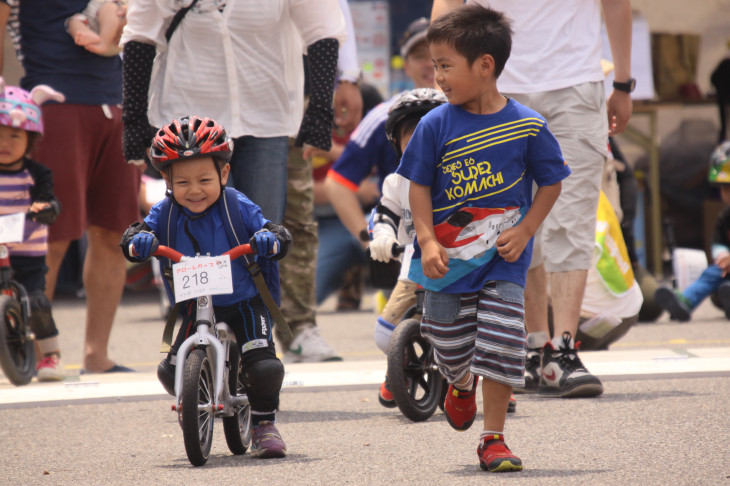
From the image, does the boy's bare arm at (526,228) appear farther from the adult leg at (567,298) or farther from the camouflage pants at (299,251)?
the camouflage pants at (299,251)

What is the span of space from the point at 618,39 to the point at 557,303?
3.81 feet

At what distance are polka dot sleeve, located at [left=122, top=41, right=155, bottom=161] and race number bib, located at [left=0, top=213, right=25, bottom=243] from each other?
45.2 inches

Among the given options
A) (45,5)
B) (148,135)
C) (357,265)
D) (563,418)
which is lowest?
(357,265)

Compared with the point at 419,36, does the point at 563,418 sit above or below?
below

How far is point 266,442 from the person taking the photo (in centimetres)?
393

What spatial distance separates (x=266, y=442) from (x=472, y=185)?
107 cm

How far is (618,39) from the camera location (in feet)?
17.0

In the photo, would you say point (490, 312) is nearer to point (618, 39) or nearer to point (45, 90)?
point (618, 39)

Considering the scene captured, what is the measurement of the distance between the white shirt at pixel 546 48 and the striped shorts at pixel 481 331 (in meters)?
1.58

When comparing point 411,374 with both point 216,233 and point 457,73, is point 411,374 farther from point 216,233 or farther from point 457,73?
point 457,73

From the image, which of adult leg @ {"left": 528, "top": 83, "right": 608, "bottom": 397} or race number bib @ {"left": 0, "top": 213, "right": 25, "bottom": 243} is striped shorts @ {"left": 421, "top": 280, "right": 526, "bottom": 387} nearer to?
adult leg @ {"left": 528, "top": 83, "right": 608, "bottom": 397}

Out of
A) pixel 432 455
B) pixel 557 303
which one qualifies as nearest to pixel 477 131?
pixel 432 455

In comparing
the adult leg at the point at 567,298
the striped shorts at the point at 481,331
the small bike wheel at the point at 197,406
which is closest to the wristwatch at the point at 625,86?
the adult leg at the point at 567,298

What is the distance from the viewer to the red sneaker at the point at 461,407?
3.88 metres
